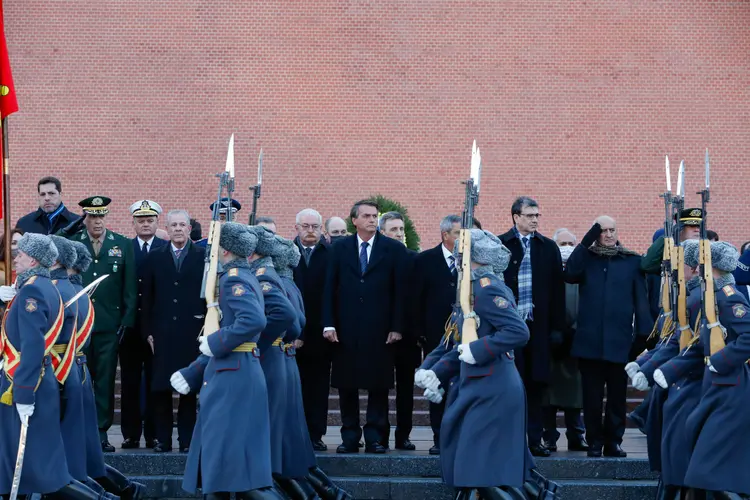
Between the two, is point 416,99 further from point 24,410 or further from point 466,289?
point 24,410

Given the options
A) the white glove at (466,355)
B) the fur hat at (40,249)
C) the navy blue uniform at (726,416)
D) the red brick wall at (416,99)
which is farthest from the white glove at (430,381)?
the red brick wall at (416,99)

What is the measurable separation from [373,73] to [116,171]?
391 centimetres

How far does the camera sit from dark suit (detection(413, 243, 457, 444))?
8.09 meters

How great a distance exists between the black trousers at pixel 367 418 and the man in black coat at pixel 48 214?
2759 millimetres

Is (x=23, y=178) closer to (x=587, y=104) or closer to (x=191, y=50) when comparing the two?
(x=191, y=50)

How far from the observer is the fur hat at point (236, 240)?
6.27 m

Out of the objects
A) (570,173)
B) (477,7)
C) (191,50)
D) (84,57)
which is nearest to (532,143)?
(570,173)

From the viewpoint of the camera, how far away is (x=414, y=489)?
24.3 ft

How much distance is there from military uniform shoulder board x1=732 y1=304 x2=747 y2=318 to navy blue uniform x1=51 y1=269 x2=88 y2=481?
148 inches

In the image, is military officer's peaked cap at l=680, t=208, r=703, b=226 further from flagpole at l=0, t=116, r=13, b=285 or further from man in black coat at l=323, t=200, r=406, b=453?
flagpole at l=0, t=116, r=13, b=285

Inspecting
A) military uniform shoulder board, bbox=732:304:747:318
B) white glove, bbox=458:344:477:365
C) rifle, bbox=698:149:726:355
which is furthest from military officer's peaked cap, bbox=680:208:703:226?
white glove, bbox=458:344:477:365

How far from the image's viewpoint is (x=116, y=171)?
15945 mm

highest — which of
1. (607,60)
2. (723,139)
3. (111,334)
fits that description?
(607,60)

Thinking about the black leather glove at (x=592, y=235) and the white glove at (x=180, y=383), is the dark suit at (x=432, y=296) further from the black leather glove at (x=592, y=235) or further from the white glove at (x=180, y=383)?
the white glove at (x=180, y=383)
